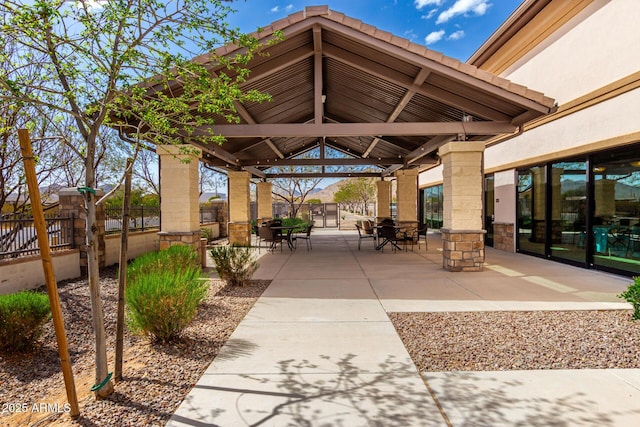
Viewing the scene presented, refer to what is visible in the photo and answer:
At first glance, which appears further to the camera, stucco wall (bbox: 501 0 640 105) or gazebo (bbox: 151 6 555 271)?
stucco wall (bbox: 501 0 640 105)

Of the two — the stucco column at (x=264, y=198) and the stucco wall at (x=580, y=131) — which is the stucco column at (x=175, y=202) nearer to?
the stucco wall at (x=580, y=131)

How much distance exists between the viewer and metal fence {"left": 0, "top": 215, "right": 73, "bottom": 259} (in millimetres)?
5986

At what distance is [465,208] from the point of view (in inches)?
299

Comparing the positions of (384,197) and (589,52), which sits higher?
(589,52)

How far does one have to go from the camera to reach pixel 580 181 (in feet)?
26.3

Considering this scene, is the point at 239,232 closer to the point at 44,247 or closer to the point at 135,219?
the point at 135,219

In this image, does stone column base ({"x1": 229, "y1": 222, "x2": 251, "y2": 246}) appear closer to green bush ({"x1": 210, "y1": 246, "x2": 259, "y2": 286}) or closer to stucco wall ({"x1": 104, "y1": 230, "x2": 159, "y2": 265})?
stucco wall ({"x1": 104, "y1": 230, "x2": 159, "y2": 265})

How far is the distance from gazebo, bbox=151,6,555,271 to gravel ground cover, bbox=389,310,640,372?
327cm

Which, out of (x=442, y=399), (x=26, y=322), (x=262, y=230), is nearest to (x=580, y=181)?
(x=442, y=399)

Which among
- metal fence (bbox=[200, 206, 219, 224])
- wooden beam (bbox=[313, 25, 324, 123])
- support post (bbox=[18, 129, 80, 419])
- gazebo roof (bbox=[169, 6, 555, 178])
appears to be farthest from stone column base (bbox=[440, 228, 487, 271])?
metal fence (bbox=[200, 206, 219, 224])

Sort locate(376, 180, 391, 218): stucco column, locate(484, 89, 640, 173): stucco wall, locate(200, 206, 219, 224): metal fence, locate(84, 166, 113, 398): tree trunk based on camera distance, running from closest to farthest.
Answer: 1. locate(84, 166, 113, 398): tree trunk
2. locate(484, 89, 640, 173): stucco wall
3. locate(200, 206, 219, 224): metal fence
4. locate(376, 180, 391, 218): stucco column

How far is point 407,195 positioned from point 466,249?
6531 mm

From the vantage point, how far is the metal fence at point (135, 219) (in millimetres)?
8938

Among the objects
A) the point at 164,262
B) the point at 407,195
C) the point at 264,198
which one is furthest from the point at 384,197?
the point at 164,262
